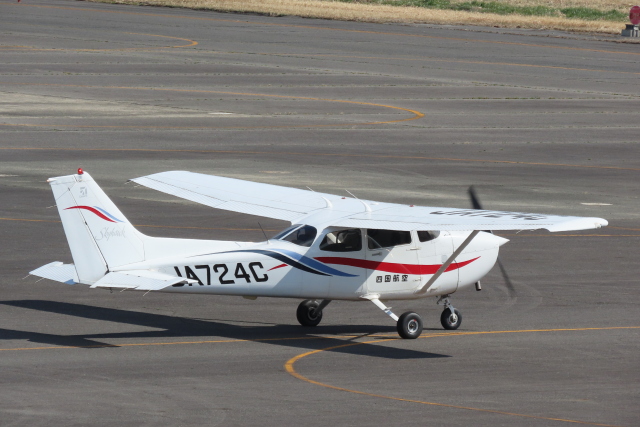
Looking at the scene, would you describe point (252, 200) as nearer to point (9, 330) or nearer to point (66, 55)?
point (9, 330)

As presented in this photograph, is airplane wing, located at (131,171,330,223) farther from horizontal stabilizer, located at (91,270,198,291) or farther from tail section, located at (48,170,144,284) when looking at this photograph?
horizontal stabilizer, located at (91,270,198,291)

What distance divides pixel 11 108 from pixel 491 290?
30116 mm

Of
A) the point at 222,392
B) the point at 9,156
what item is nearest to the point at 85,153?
the point at 9,156

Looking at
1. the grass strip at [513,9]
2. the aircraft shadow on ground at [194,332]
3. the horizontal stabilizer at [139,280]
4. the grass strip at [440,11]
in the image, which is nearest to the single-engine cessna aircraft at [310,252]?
the horizontal stabilizer at [139,280]

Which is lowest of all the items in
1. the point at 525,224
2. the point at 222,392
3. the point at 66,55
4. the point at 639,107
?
the point at 222,392

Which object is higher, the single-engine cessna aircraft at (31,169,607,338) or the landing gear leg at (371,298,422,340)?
the single-engine cessna aircraft at (31,169,607,338)

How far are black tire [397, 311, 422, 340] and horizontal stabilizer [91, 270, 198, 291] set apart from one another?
3.65 metres

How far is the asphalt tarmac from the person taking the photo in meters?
15.2

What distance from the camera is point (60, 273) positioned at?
1712 cm

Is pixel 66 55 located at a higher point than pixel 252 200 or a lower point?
higher

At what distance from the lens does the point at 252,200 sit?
19750mm

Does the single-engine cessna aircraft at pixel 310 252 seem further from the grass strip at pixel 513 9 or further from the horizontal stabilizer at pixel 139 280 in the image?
the grass strip at pixel 513 9

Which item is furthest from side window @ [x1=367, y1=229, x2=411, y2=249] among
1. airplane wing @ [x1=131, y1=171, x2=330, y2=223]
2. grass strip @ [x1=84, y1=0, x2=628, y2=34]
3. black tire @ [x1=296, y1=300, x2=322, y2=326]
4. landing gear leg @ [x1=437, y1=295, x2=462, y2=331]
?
grass strip @ [x1=84, y1=0, x2=628, y2=34]

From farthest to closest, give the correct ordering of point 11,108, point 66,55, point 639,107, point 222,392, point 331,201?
point 66,55 < point 639,107 < point 11,108 < point 331,201 < point 222,392
